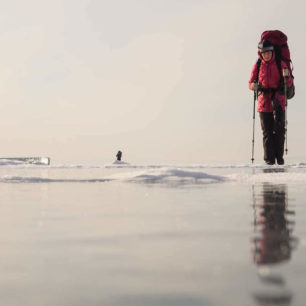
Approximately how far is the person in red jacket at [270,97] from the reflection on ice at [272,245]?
11084 millimetres

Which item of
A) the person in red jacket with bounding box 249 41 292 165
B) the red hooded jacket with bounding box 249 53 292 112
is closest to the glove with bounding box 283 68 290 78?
the person in red jacket with bounding box 249 41 292 165

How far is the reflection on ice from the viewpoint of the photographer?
151cm

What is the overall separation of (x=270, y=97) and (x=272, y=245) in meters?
13.6

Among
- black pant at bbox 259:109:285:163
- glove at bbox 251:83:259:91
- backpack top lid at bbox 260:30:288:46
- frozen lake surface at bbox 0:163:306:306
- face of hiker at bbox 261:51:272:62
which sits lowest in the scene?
frozen lake surface at bbox 0:163:306:306

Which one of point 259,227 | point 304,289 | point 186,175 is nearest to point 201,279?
point 304,289

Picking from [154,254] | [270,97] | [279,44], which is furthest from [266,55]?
[154,254]

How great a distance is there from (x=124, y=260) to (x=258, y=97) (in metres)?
14.3

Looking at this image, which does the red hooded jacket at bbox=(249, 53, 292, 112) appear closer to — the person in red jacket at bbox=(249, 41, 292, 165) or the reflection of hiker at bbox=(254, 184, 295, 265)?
the person in red jacket at bbox=(249, 41, 292, 165)

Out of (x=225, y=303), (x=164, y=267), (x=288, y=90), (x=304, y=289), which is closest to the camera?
(x=225, y=303)

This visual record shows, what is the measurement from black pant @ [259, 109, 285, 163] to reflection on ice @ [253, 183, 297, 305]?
11.2 m

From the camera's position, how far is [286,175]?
29.4ft

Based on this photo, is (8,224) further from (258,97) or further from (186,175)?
(258,97)

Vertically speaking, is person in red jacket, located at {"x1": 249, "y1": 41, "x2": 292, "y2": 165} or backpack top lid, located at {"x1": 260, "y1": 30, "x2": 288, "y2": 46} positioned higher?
backpack top lid, located at {"x1": 260, "y1": 30, "x2": 288, "y2": 46}

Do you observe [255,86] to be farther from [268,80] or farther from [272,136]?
[272,136]
